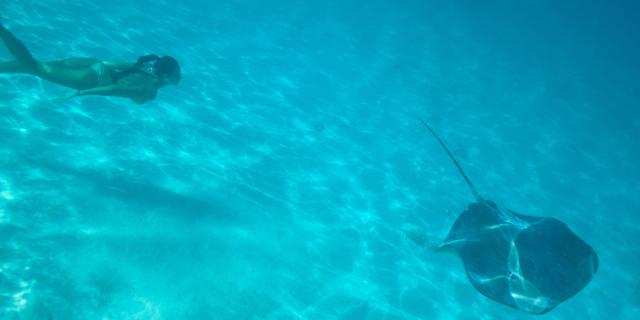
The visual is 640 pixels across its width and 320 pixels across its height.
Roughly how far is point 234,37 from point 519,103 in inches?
778

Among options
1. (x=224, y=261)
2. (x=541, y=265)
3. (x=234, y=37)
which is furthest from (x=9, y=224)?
(x=234, y=37)

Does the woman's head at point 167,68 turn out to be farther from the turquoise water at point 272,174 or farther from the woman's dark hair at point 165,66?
the turquoise water at point 272,174

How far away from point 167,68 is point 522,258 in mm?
8647

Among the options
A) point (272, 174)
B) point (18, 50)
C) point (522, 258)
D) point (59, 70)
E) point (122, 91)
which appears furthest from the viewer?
point (272, 174)

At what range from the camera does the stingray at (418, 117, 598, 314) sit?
290 inches

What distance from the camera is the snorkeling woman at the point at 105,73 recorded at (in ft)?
24.7

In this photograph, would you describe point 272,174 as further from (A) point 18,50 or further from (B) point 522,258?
(B) point 522,258

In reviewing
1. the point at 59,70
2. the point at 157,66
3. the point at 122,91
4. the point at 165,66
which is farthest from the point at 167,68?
the point at 59,70

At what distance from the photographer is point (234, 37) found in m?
23.2

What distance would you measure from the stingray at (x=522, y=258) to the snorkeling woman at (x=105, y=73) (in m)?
7.41

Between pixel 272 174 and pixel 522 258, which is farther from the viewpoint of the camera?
pixel 272 174

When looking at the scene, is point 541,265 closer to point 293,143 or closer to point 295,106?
point 293,143

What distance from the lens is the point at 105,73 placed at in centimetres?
786

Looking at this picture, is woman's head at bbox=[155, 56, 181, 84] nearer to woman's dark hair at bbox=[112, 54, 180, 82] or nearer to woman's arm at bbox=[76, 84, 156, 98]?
woman's dark hair at bbox=[112, 54, 180, 82]
